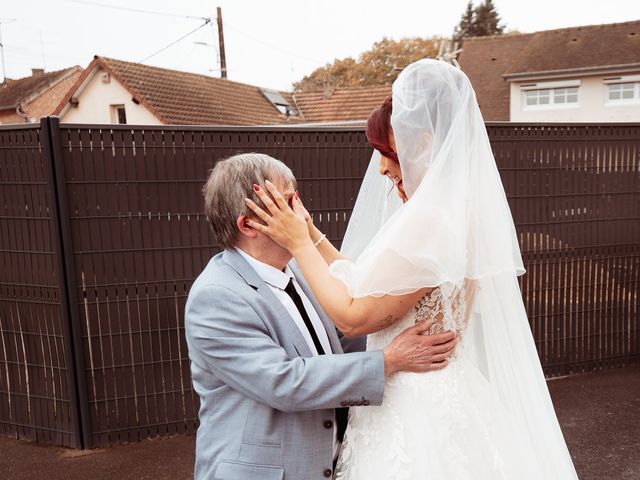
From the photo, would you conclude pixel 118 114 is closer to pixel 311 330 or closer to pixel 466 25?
pixel 311 330

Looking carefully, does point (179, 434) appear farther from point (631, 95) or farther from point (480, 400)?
point (631, 95)

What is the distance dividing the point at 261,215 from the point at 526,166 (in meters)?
3.42

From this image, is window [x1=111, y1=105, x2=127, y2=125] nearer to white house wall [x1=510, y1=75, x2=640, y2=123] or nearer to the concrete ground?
white house wall [x1=510, y1=75, x2=640, y2=123]

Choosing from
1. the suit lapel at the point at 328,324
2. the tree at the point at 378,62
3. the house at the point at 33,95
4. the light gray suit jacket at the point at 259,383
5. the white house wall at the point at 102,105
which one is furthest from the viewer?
the tree at the point at 378,62

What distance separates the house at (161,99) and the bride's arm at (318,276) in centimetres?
1634

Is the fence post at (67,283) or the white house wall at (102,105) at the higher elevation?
the white house wall at (102,105)

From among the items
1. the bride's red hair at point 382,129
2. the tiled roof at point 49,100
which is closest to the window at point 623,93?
the bride's red hair at point 382,129

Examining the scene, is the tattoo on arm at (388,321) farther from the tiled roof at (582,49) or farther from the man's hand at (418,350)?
the tiled roof at (582,49)

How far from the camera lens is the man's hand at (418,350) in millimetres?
1638

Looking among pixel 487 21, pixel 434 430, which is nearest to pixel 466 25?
pixel 487 21

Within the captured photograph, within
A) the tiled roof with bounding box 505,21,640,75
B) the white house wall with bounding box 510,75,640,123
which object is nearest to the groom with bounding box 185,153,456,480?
the white house wall with bounding box 510,75,640,123

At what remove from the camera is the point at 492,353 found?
6.19 feet

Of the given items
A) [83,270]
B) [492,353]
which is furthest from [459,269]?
[83,270]

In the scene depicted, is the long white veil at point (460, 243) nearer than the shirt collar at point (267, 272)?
Yes
